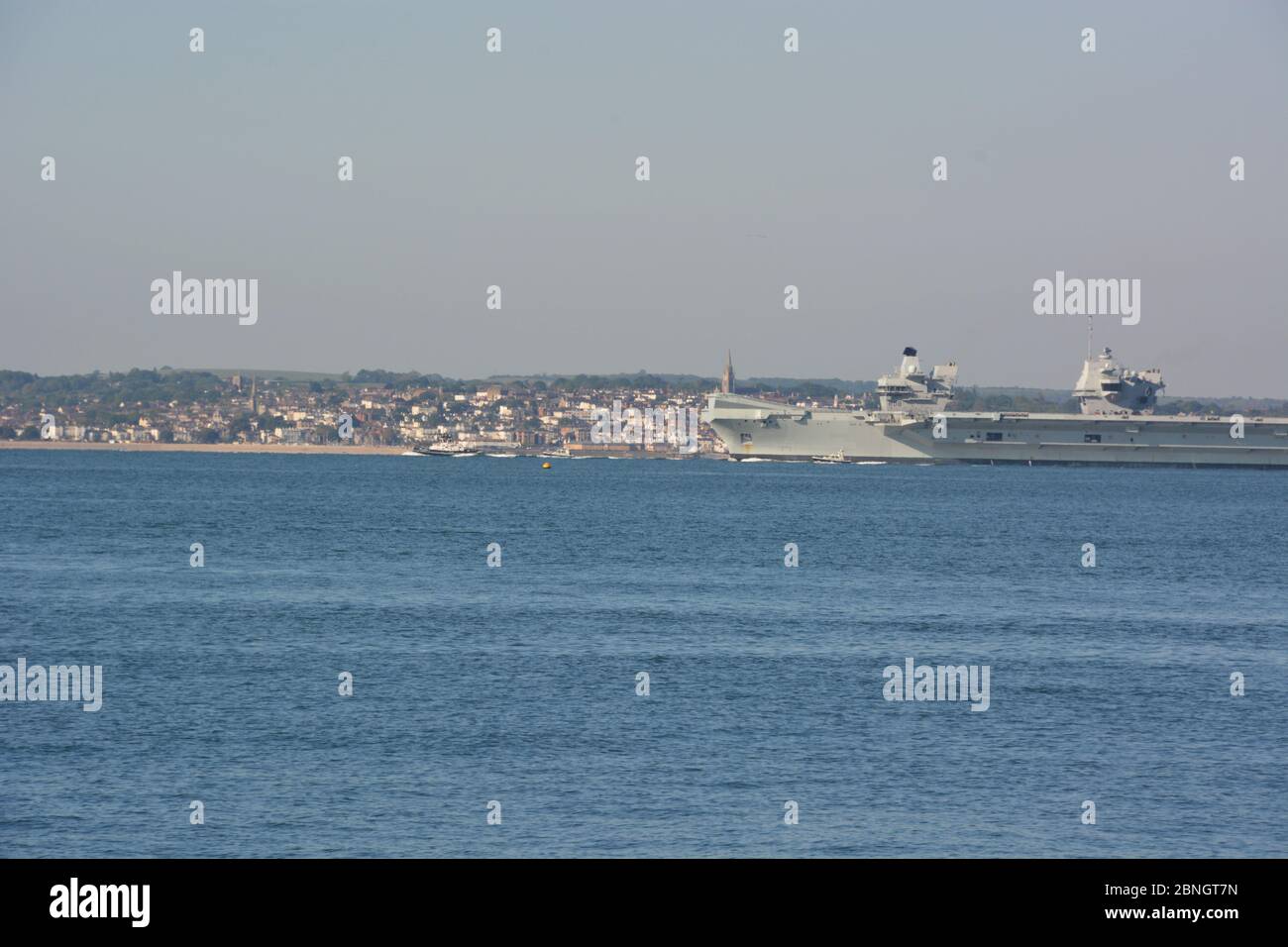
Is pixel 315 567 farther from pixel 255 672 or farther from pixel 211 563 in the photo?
pixel 255 672

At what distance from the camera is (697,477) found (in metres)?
126

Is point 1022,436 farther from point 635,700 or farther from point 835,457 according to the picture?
point 635,700

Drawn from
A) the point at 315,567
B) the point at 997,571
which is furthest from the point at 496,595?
the point at 997,571

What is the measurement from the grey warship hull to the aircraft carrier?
9cm

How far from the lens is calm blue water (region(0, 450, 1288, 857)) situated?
1491 cm

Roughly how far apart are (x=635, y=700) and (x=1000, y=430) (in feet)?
338

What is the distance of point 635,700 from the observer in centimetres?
2147
